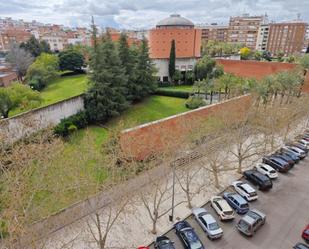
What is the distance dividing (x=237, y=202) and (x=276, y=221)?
103 inches

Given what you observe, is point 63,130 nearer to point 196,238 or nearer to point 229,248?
point 196,238

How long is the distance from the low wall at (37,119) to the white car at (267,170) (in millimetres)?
18276

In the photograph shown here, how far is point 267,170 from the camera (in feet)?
64.3

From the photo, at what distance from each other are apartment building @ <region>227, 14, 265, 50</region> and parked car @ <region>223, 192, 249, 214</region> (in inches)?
3926

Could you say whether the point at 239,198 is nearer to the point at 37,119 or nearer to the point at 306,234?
the point at 306,234

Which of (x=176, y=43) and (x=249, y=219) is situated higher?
(x=176, y=43)

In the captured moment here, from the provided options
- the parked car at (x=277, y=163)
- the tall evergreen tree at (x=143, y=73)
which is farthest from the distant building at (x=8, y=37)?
the parked car at (x=277, y=163)

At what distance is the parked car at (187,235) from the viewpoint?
12.6 metres

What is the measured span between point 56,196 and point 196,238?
812 cm

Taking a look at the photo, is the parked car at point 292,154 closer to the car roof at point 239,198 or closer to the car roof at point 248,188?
the car roof at point 248,188

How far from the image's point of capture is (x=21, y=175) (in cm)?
1097

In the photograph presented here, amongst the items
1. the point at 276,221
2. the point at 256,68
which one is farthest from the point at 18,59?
the point at 276,221

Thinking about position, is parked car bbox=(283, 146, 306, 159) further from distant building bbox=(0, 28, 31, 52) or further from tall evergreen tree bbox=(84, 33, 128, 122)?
distant building bbox=(0, 28, 31, 52)

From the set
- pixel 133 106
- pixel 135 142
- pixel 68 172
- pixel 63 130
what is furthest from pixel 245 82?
pixel 68 172
